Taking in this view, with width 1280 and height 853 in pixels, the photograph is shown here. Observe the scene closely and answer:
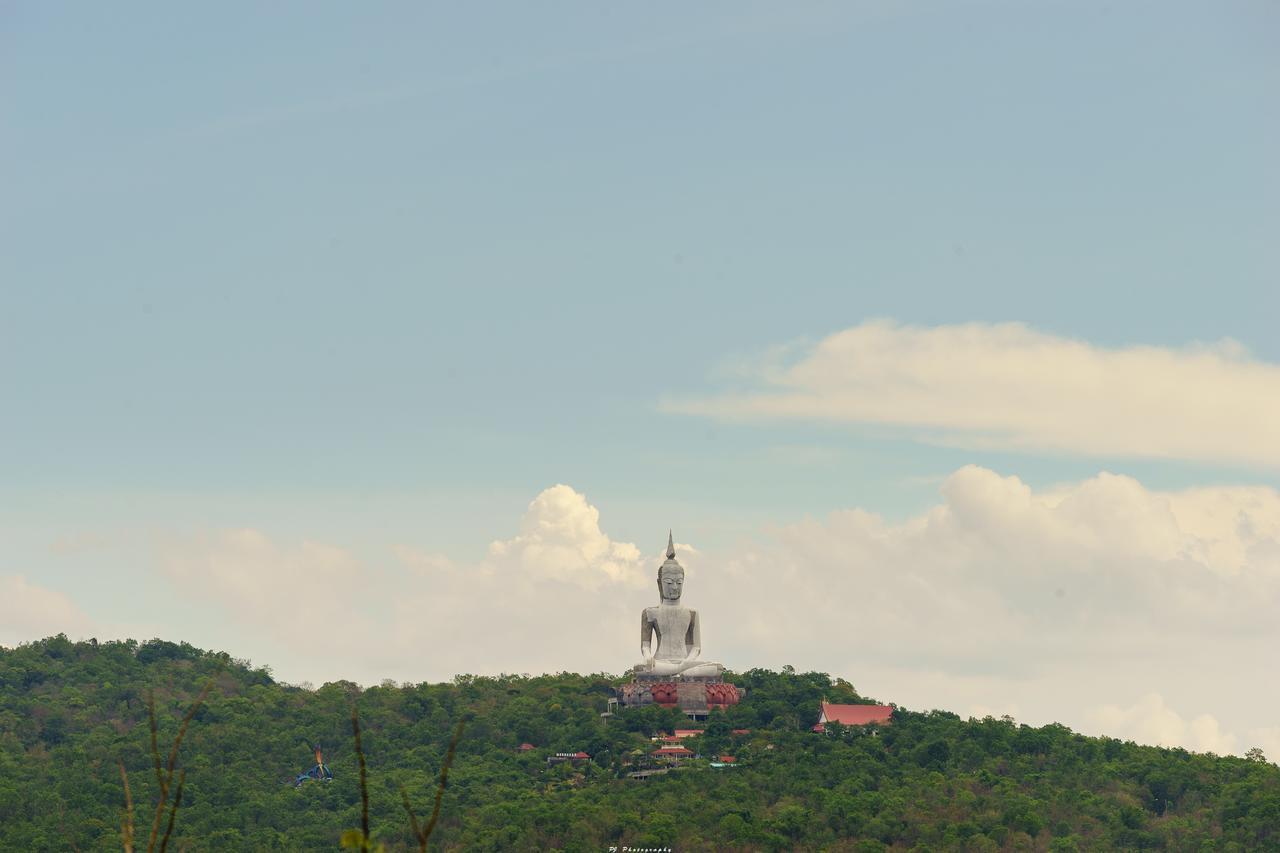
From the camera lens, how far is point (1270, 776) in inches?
3856

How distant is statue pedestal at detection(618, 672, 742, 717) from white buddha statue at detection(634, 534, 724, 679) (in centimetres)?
30

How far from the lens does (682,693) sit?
106 m

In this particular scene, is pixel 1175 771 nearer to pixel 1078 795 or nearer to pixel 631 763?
pixel 1078 795

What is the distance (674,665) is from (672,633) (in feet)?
5.35

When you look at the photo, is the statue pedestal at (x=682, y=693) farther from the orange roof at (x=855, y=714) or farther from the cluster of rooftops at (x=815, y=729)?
→ the orange roof at (x=855, y=714)

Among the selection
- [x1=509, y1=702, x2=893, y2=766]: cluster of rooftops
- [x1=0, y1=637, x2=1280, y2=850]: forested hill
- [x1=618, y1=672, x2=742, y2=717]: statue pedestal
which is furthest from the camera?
[x1=618, y1=672, x2=742, y2=717]: statue pedestal

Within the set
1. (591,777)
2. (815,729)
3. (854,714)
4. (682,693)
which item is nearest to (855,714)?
(854,714)

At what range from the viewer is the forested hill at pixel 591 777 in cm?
8988

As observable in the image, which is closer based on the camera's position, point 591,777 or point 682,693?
point 591,777

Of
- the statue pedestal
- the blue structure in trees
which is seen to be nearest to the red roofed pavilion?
the statue pedestal

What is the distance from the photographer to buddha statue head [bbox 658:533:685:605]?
350 feet

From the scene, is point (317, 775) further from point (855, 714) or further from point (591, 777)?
point (855, 714)

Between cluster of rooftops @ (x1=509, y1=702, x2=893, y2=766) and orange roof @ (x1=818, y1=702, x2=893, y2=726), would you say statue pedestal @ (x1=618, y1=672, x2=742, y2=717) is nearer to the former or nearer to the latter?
cluster of rooftops @ (x1=509, y1=702, x2=893, y2=766)

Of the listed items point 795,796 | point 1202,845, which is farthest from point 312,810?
point 1202,845
